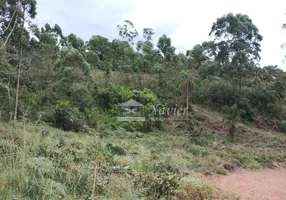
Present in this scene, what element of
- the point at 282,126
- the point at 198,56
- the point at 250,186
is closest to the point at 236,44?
the point at 198,56

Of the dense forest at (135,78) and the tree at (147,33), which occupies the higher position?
the tree at (147,33)

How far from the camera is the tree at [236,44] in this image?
1661 centimetres

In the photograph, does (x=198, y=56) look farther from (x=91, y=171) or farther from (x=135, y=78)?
(x=91, y=171)

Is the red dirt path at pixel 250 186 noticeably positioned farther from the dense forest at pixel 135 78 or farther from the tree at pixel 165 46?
the tree at pixel 165 46

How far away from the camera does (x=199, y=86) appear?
55.8ft

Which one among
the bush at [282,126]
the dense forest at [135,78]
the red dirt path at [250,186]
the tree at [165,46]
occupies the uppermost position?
the tree at [165,46]

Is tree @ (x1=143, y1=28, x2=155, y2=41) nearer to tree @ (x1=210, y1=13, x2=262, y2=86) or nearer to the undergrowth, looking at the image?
tree @ (x1=210, y1=13, x2=262, y2=86)

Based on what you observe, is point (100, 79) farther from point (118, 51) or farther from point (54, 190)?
point (54, 190)

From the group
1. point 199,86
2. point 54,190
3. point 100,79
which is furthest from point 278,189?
point 199,86

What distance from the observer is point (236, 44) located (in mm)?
16562

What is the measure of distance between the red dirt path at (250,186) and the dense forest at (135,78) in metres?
4.92

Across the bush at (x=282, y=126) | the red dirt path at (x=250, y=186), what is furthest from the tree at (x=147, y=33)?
the red dirt path at (x=250, y=186)

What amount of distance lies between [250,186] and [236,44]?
40.8 ft

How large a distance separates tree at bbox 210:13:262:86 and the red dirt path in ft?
34.4
